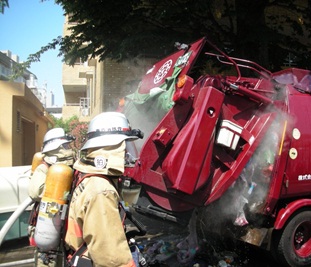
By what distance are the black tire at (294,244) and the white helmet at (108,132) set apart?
282cm

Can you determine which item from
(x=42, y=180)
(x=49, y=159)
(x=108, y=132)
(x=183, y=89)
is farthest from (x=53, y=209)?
(x=183, y=89)

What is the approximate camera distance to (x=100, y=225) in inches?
69.8

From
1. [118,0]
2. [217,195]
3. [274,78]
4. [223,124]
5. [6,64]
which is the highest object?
[6,64]

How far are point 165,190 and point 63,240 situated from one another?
5.34 ft

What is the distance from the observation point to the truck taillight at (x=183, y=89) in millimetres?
3535

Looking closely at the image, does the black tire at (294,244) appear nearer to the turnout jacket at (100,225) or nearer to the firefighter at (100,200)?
the firefighter at (100,200)

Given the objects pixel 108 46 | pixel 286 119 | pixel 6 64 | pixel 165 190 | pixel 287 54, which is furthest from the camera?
pixel 6 64

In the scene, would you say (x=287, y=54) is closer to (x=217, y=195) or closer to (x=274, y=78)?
(x=274, y=78)

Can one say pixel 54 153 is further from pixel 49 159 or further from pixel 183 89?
pixel 183 89

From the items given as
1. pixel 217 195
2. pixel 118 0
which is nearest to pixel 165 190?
pixel 217 195

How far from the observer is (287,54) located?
7055 mm

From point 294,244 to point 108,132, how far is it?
10.9ft

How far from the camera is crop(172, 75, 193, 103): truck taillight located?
354cm

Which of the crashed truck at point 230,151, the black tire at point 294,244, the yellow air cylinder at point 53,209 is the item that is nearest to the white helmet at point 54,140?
the crashed truck at point 230,151
